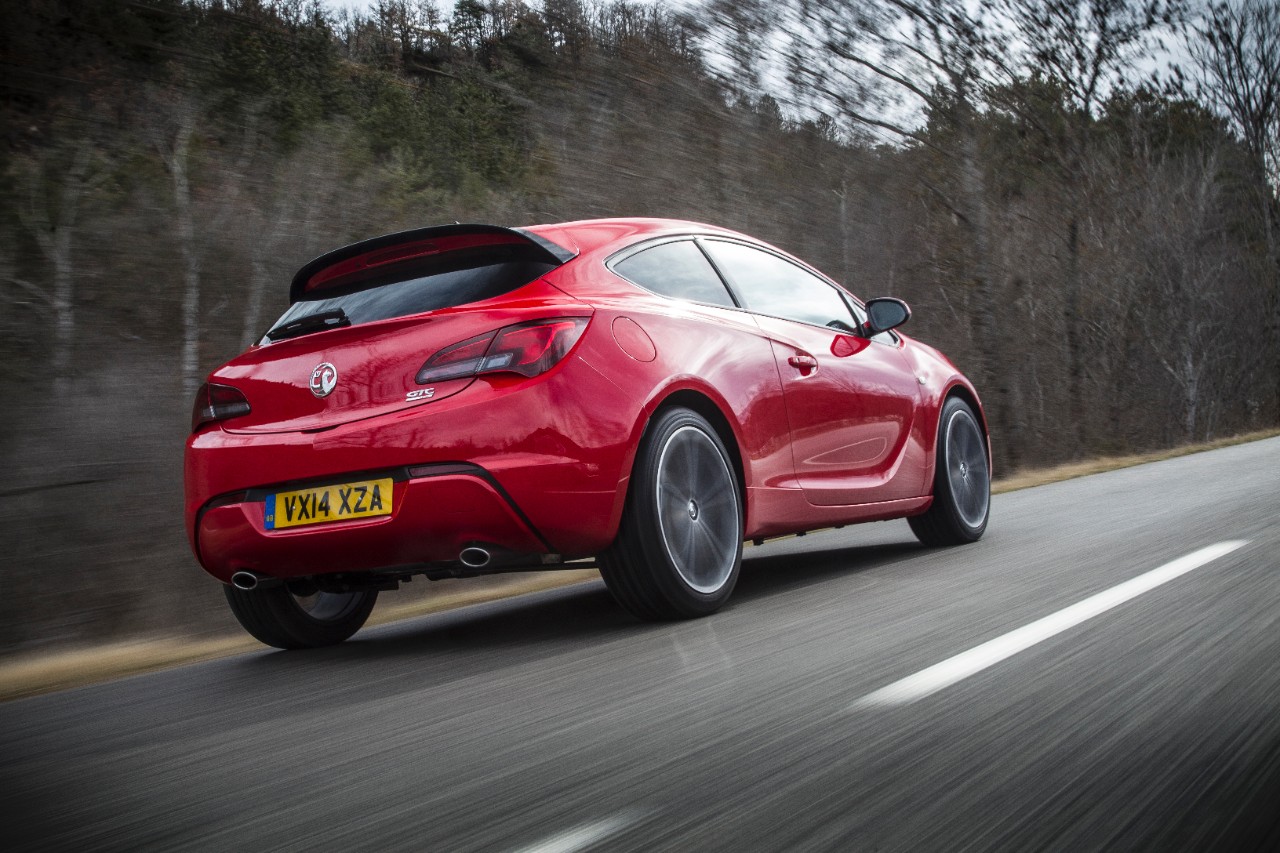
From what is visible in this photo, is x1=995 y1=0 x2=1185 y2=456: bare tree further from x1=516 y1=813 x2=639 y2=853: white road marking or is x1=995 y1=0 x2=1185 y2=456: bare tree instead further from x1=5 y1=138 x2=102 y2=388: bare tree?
x1=516 y1=813 x2=639 y2=853: white road marking

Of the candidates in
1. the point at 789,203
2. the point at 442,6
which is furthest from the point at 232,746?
the point at 789,203

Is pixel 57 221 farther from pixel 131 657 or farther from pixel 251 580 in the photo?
pixel 251 580

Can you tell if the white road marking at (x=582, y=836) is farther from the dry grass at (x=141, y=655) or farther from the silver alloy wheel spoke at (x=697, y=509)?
the dry grass at (x=141, y=655)

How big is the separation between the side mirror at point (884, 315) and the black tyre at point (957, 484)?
0.73 meters

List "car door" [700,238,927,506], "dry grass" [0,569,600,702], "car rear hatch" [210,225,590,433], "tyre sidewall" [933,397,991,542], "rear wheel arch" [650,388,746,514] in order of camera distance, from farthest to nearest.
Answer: "tyre sidewall" [933,397,991,542]
"car door" [700,238,927,506]
"dry grass" [0,569,600,702]
"rear wheel arch" [650,388,746,514]
"car rear hatch" [210,225,590,433]

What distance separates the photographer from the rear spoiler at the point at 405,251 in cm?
482

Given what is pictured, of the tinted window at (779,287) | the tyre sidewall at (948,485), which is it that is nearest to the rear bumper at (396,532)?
the tinted window at (779,287)

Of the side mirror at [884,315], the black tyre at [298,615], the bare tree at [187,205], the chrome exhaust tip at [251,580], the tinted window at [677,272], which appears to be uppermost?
the bare tree at [187,205]

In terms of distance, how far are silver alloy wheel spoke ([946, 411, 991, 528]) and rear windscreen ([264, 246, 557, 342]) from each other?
3.24 meters

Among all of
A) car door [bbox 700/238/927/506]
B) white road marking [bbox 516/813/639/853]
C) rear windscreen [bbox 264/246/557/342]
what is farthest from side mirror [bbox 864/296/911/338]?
white road marking [bbox 516/813/639/853]

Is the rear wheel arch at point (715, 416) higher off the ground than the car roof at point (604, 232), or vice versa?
the car roof at point (604, 232)

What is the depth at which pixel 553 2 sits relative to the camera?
1160 cm

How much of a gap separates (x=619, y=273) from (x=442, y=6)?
23.1 ft

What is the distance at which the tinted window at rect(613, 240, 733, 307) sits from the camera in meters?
5.23
